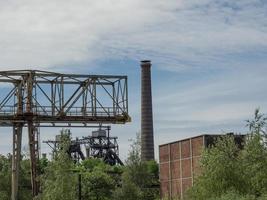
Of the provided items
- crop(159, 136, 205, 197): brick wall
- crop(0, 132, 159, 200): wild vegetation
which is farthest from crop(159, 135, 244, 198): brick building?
crop(0, 132, 159, 200): wild vegetation

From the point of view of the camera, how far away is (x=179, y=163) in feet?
227

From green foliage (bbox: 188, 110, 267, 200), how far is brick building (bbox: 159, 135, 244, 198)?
80.2ft

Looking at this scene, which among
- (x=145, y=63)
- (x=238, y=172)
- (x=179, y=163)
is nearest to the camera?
(x=238, y=172)

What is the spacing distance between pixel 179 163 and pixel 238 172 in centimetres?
3194

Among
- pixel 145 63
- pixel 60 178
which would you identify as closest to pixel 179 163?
pixel 60 178

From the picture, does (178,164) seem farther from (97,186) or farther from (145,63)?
(145,63)

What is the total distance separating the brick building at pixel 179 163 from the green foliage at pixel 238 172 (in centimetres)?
2445

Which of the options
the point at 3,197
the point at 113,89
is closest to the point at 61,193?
the point at 113,89

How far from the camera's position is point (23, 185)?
6944 centimetres

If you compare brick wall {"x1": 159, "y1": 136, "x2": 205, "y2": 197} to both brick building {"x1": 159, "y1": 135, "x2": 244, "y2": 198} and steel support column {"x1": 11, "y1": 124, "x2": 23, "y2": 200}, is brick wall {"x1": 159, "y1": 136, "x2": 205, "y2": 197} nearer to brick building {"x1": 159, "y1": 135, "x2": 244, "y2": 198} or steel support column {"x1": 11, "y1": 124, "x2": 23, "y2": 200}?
brick building {"x1": 159, "y1": 135, "x2": 244, "y2": 198}

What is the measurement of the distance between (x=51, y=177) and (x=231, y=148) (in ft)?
49.5

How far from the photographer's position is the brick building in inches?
2549

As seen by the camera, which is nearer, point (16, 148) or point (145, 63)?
point (16, 148)

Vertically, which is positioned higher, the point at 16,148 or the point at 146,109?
the point at 146,109
